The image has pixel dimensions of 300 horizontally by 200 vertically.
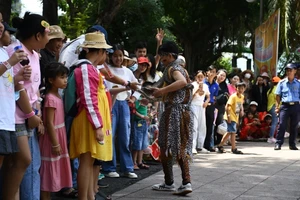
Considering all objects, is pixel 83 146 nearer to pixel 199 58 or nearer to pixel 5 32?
pixel 5 32

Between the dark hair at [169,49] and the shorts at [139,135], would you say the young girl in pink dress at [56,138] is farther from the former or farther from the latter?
the shorts at [139,135]

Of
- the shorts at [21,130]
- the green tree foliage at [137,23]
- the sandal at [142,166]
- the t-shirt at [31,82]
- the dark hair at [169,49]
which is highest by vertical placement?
the green tree foliage at [137,23]

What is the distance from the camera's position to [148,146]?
34.1ft

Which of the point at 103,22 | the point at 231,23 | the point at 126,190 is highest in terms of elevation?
the point at 231,23

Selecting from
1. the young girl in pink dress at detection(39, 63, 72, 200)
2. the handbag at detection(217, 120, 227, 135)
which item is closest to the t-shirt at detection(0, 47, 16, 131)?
the young girl in pink dress at detection(39, 63, 72, 200)

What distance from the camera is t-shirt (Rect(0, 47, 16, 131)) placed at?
15.8 ft

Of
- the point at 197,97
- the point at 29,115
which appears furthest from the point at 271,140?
the point at 29,115

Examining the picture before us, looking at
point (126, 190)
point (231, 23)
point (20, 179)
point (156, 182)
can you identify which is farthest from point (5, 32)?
point (231, 23)

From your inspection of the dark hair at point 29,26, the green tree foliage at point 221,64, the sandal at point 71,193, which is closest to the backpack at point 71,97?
the dark hair at point 29,26

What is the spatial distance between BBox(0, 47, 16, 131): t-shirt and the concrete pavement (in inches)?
105

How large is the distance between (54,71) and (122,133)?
2826mm

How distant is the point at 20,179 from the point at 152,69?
16.2 feet

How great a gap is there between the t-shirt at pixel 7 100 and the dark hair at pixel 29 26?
0.74m

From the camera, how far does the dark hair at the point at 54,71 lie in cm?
609
